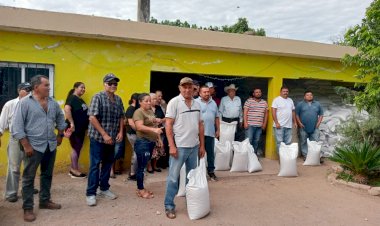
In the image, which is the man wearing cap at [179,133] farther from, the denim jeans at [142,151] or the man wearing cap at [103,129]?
the man wearing cap at [103,129]

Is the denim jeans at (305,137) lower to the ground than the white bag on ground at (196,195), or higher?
higher

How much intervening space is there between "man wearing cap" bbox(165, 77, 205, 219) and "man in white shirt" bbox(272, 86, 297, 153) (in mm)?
3982

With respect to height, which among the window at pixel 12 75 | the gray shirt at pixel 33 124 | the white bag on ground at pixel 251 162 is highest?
the window at pixel 12 75

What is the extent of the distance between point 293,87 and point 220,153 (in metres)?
3.99

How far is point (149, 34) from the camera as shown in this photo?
6.81m

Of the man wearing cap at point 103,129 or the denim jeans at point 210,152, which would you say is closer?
the man wearing cap at point 103,129

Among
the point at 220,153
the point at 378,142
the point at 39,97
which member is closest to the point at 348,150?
the point at 378,142

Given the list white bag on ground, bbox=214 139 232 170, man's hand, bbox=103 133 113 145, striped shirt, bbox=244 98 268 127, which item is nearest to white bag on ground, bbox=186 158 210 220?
man's hand, bbox=103 133 113 145

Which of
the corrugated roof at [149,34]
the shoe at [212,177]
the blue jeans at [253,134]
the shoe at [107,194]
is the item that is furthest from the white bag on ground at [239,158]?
the shoe at [107,194]

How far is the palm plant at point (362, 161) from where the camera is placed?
639cm

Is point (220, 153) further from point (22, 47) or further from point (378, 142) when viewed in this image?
point (22, 47)

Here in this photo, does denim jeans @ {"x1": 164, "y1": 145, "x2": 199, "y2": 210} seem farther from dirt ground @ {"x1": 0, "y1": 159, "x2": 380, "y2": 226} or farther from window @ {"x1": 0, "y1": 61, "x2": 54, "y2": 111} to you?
window @ {"x1": 0, "y1": 61, "x2": 54, "y2": 111}

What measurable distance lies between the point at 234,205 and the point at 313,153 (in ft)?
12.2

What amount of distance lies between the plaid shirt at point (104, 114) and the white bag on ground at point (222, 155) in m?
2.73
